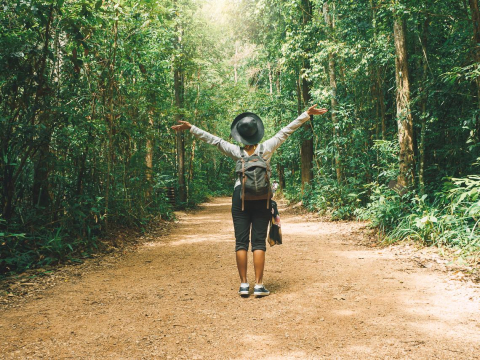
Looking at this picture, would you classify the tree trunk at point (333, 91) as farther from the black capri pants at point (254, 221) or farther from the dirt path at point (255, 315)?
the black capri pants at point (254, 221)

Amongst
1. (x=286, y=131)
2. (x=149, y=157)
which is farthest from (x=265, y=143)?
(x=149, y=157)

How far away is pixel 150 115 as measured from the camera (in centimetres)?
1088

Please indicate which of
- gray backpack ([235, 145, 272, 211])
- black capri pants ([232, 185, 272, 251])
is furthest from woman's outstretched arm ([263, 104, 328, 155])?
black capri pants ([232, 185, 272, 251])

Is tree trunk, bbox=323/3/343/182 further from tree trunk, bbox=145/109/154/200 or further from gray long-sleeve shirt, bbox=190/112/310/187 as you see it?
gray long-sleeve shirt, bbox=190/112/310/187

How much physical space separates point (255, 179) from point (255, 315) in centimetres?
147

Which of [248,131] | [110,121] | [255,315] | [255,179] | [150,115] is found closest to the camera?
[255,315]

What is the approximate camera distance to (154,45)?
11.0 m

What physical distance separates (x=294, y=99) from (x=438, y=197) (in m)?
12.3

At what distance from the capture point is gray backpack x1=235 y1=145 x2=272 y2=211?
4297 millimetres

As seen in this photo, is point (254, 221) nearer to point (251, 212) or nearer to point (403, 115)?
point (251, 212)

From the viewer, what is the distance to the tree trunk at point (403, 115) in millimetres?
8087

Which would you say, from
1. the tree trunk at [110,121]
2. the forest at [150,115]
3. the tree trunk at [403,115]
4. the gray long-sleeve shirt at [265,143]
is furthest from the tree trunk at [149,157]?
the tree trunk at [403,115]

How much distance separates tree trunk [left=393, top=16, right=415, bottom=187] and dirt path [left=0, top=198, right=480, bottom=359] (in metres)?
2.39

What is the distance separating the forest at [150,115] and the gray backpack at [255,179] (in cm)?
324
